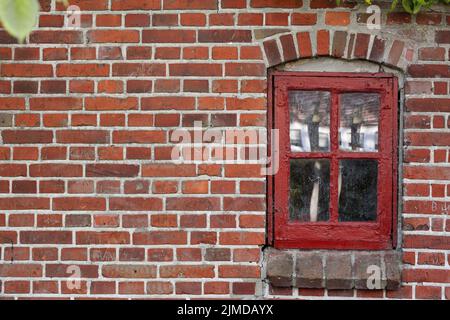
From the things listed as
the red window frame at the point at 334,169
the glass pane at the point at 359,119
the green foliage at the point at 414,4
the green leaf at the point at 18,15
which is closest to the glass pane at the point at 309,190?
the red window frame at the point at 334,169

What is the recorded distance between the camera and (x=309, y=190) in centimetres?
289

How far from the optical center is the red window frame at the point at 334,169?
2.83 meters

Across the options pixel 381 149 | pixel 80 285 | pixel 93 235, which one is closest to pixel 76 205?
pixel 93 235

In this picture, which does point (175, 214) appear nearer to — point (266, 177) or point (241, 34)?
point (266, 177)

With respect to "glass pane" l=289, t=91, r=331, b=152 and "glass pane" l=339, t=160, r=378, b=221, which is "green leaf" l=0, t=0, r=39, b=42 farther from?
"glass pane" l=339, t=160, r=378, b=221

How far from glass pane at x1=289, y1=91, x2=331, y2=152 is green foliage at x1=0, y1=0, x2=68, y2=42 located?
7.04 feet

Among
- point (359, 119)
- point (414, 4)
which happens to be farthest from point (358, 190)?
point (414, 4)

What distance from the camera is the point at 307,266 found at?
9.23 feet

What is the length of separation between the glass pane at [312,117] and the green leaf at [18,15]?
2.14m

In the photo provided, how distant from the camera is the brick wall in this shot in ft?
9.18

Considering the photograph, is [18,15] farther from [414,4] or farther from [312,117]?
[414,4]

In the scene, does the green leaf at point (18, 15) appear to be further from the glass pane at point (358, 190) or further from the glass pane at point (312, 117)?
the glass pane at point (358, 190)

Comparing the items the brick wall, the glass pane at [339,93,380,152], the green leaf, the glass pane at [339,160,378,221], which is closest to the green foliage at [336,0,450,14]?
the brick wall

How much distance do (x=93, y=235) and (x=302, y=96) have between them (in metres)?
1.29
